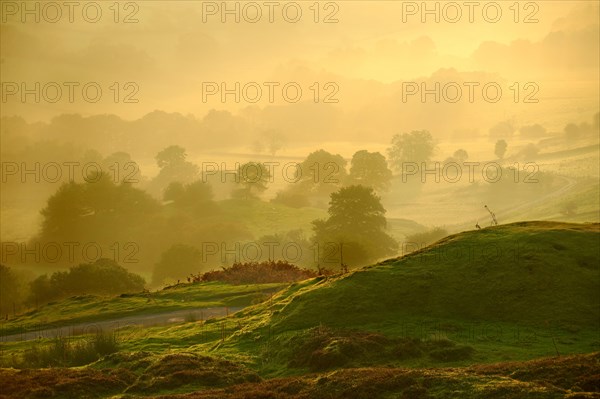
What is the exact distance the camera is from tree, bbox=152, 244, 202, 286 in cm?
10950

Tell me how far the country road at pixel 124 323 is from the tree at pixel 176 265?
2410 inches

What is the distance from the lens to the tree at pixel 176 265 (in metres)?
110

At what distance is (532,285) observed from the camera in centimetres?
3294

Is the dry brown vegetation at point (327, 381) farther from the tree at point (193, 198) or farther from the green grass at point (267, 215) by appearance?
the tree at point (193, 198)

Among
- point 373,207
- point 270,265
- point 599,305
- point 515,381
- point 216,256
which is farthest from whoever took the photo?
point 216,256

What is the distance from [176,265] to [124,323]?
6464 centimetres

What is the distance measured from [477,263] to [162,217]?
11125cm

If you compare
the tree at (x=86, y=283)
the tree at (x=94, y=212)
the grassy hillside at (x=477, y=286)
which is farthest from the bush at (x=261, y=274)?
the tree at (x=94, y=212)

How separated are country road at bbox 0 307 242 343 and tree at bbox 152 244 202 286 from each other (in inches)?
2410

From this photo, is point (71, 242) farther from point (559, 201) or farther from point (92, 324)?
point (559, 201)

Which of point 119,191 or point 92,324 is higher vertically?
point 119,191

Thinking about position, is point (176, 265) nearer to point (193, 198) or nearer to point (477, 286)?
point (193, 198)

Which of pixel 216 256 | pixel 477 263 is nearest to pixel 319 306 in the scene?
pixel 477 263

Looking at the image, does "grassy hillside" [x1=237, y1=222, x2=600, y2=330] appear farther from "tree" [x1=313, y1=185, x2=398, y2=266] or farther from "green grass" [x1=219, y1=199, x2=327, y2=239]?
"green grass" [x1=219, y1=199, x2=327, y2=239]
